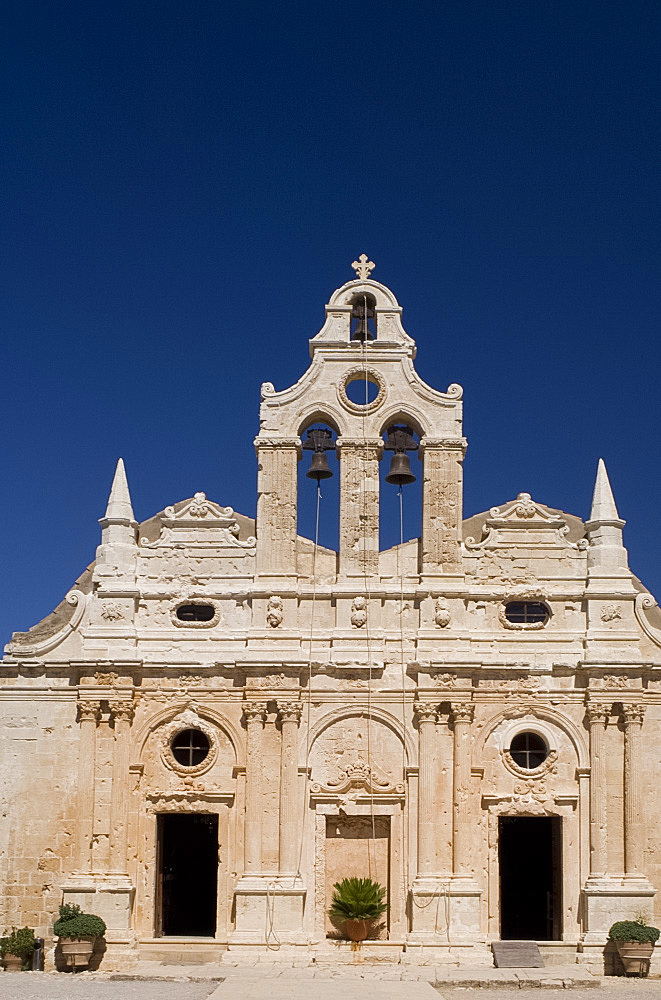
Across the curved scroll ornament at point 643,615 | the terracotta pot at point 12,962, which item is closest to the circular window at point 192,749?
the terracotta pot at point 12,962

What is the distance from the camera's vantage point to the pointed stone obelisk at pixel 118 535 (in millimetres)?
27656

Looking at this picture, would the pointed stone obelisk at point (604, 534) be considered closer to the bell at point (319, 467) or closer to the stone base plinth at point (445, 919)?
the bell at point (319, 467)

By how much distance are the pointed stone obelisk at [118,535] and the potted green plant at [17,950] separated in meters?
7.06

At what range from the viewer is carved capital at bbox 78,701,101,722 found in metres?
26.8

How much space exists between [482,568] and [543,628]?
5.58ft

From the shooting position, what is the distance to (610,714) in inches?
1046

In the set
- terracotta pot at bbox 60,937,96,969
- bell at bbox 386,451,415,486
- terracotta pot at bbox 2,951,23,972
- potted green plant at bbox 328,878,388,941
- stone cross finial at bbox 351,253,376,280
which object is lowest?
terracotta pot at bbox 2,951,23,972

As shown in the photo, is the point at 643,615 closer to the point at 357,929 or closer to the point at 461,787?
the point at 461,787

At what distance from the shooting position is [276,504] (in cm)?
2755

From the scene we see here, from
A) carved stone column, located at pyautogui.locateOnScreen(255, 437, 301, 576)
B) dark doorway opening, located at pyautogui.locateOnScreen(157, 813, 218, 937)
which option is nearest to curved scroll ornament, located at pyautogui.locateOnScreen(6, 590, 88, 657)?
carved stone column, located at pyautogui.locateOnScreen(255, 437, 301, 576)

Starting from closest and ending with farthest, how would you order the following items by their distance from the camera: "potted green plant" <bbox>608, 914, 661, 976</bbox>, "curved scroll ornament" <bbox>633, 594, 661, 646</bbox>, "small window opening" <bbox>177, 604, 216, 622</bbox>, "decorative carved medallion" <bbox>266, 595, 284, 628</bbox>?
"potted green plant" <bbox>608, 914, 661, 976</bbox>
"decorative carved medallion" <bbox>266, 595, 284, 628</bbox>
"curved scroll ornament" <bbox>633, 594, 661, 646</bbox>
"small window opening" <bbox>177, 604, 216, 622</bbox>

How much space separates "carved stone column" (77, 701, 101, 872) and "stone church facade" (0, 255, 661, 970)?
40 mm

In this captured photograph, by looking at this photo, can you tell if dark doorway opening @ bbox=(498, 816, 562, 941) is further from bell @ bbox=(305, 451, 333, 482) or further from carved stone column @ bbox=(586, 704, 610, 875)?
bell @ bbox=(305, 451, 333, 482)

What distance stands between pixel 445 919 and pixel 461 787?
2.45m
